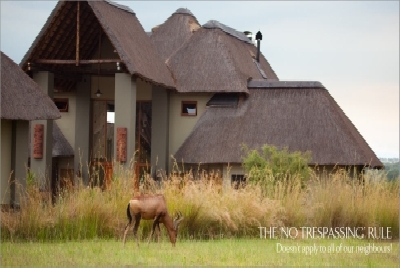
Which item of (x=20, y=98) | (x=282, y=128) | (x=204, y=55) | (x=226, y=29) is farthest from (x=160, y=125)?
(x=20, y=98)

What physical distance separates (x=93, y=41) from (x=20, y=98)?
21.1 ft

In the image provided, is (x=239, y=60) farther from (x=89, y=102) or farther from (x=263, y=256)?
(x=263, y=256)

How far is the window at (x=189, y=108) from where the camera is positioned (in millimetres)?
23895

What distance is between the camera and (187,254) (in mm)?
12164

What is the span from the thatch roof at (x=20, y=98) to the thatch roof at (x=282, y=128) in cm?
A: 622

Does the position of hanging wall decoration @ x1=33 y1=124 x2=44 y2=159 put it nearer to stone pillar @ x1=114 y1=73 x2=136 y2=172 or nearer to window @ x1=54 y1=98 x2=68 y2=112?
stone pillar @ x1=114 y1=73 x2=136 y2=172

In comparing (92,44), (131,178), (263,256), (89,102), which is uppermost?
(92,44)

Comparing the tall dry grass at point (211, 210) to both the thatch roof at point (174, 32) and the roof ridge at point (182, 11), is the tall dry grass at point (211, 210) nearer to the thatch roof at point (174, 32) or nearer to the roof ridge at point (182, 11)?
the thatch roof at point (174, 32)

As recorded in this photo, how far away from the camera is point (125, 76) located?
20.7 meters

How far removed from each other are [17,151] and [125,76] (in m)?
4.60

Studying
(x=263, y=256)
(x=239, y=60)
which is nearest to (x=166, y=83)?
(x=239, y=60)

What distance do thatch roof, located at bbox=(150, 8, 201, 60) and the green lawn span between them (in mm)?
12475

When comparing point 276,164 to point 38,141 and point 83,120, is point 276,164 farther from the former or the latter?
point 83,120

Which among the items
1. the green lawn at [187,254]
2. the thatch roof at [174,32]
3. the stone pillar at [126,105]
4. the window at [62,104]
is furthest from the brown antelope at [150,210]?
the thatch roof at [174,32]
